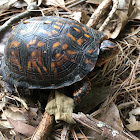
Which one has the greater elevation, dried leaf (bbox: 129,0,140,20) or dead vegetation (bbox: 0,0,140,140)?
dried leaf (bbox: 129,0,140,20)

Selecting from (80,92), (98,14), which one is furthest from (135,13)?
(80,92)

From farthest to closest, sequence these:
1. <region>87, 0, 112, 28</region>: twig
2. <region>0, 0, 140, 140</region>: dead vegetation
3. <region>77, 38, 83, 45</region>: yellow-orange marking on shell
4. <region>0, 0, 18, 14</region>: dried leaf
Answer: <region>0, 0, 18, 14</region>: dried leaf, <region>87, 0, 112, 28</region>: twig, <region>77, 38, 83, 45</region>: yellow-orange marking on shell, <region>0, 0, 140, 140</region>: dead vegetation

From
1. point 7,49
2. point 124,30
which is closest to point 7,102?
point 7,49

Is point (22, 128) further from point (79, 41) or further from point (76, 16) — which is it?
point (76, 16)

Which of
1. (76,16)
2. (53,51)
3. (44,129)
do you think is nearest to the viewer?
(44,129)

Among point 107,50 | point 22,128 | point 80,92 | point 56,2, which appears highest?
point 56,2

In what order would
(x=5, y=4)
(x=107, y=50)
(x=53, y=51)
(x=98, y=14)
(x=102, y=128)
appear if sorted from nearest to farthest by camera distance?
(x=102, y=128) < (x=53, y=51) < (x=107, y=50) < (x=98, y=14) < (x=5, y=4)

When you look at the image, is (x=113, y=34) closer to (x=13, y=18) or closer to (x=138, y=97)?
(x=138, y=97)

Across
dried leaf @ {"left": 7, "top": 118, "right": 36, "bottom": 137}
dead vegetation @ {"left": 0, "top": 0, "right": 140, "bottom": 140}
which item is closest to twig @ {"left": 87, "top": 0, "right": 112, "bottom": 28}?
dead vegetation @ {"left": 0, "top": 0, "right": 140, "bottom": 140}

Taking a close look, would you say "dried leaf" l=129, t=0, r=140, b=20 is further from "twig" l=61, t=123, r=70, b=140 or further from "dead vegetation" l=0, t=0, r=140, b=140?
"twig" l=61, t=123, r=70, b=140
